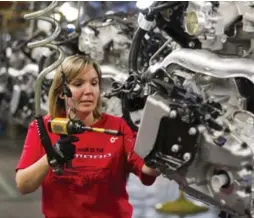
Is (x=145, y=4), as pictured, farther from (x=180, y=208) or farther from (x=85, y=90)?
(x=180, y=208)

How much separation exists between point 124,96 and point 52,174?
3.59ft

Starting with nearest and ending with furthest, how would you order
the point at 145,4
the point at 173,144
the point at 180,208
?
the point at 173,144 < the point at 145,4 < the point at 180,208

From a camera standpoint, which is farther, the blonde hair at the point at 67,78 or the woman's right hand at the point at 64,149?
the blonde hair at the point at 67,78

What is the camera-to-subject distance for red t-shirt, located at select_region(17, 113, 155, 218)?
2875 mm

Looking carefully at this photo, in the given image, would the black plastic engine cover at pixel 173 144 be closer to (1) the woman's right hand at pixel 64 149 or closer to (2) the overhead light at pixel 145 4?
(1) the woman's right hand at pixel 64 149

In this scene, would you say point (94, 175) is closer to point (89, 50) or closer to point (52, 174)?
point (52, 174)

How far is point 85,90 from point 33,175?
17.1 inches

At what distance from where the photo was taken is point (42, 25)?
7.91 m

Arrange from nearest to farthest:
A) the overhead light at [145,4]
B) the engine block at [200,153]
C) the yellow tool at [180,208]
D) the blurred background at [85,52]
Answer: the engine block at [200,153] < the overhead light at [145,4] < the blurred background at [85,52] < the yellow tool at [180,208]

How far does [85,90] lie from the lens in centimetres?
287

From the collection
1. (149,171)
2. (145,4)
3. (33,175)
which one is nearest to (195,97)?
(149,171)

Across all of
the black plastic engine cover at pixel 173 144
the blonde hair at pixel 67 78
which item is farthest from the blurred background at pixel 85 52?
the black plastic engine cover at pixel 173 144

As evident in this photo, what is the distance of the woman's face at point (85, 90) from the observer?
2.87m

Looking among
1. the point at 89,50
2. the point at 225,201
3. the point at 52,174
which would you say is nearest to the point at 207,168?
the point at 225,201
